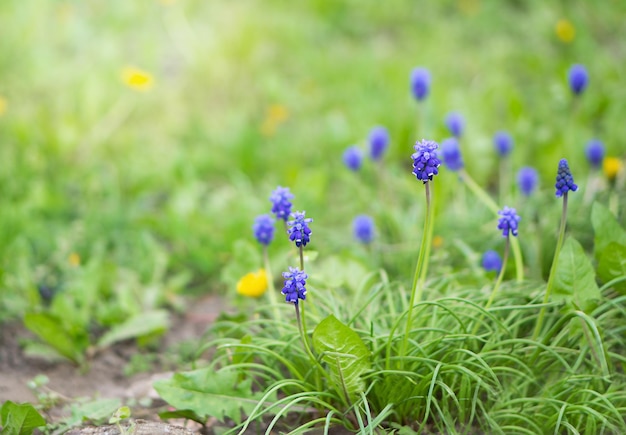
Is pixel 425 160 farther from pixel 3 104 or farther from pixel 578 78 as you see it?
pixel 3 104

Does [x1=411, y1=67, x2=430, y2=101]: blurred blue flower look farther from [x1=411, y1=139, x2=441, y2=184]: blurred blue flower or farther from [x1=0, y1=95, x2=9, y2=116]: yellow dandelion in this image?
[x1=0, y1=95, x2=9, y2=116]: yellow dandelion

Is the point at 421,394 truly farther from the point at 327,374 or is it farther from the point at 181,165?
the point at 181,165

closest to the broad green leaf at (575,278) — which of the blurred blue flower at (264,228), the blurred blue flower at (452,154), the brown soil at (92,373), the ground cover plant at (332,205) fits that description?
the ground cover plant at (332,205)

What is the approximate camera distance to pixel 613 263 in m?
1.98

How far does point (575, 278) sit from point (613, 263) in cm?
17

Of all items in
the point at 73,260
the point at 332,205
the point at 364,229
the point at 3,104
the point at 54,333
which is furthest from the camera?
the point at 3,104

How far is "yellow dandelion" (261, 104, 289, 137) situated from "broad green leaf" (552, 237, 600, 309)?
2113mm

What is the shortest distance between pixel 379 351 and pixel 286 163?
182 cm

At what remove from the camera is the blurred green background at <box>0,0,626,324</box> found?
2846 millimetres

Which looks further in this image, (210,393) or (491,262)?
(491,262)

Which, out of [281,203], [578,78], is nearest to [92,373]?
[281,203]

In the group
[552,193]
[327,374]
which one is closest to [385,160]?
[552,193]

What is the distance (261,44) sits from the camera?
4.48 meters

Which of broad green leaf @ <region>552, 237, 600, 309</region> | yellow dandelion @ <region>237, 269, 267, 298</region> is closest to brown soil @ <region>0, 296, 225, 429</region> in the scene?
yellow dandelion @ <region>237, 269, 267, 298</region>
